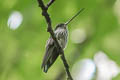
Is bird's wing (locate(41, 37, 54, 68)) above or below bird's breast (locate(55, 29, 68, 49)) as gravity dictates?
above

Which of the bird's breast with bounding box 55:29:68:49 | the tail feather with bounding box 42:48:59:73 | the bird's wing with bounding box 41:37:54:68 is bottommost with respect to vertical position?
the bird's breast with bounding box 55:29:68:49

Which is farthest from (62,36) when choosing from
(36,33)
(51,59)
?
(51,59)

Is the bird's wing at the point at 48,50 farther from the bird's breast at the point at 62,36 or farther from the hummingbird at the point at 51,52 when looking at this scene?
the bird's breast at the point at 62,36

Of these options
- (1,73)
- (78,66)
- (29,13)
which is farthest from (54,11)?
(78,66)

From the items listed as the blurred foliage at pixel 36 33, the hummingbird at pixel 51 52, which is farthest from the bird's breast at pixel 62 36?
the blurred foliage at pixel 36 33

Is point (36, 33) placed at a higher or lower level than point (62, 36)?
higher

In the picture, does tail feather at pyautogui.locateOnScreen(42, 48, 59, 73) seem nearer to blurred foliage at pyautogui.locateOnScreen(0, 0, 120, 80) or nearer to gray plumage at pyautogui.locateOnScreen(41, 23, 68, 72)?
gray plumage at pyautogui.locateOnScreen(41, 23, 68, 72)

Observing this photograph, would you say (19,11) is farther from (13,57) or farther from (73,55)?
(73,55)

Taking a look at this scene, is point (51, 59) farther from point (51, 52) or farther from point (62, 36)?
point (62, 36)

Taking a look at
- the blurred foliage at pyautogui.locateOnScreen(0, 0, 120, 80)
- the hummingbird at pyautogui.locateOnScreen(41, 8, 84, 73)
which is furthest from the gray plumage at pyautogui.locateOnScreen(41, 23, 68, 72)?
the blurred foliage at pyautogui.locateOnScreen(0, 0, 120, 80)
